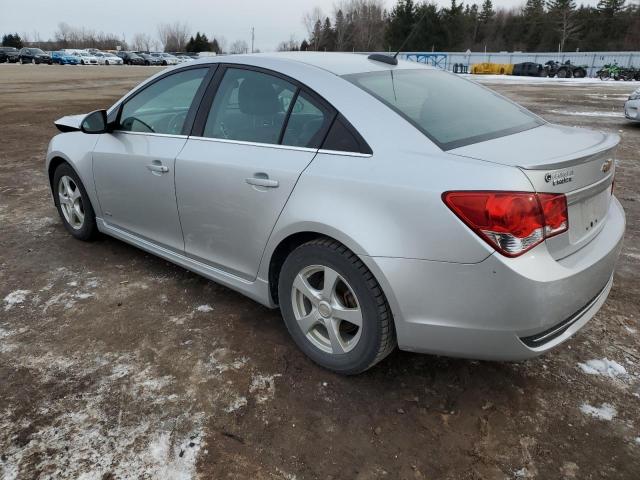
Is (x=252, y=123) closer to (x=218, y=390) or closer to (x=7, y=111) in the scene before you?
(x=218, y=390)

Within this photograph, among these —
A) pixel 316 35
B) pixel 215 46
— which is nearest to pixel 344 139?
pixel 316 35

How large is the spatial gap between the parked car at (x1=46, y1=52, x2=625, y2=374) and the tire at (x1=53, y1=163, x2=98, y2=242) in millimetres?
864

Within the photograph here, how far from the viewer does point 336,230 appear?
238 cm

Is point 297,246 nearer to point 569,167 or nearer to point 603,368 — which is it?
point 569,167

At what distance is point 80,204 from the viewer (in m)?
4.43

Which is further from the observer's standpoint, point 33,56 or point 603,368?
point 33,56

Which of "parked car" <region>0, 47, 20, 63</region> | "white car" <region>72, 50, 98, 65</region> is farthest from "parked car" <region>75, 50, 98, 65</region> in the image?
"parked car" <region>0, 47, 20, 63</region>

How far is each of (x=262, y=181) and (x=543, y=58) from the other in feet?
182

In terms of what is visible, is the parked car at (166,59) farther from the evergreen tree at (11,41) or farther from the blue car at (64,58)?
the evergreen tree at (11,41)

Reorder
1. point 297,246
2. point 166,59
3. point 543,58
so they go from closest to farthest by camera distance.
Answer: point 297,246, point 543,58, point 166,59

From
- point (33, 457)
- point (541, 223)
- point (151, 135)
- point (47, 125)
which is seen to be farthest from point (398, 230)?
point (47, 125)

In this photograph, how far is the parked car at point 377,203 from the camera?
2082 mm

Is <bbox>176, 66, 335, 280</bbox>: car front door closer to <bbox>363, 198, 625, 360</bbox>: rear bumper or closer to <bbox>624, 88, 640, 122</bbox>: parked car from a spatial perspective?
<bbox>363, 198, 625, 360</bbox>: rear bumper

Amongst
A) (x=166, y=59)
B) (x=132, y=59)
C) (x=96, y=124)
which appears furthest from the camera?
(x=166, y=59)
